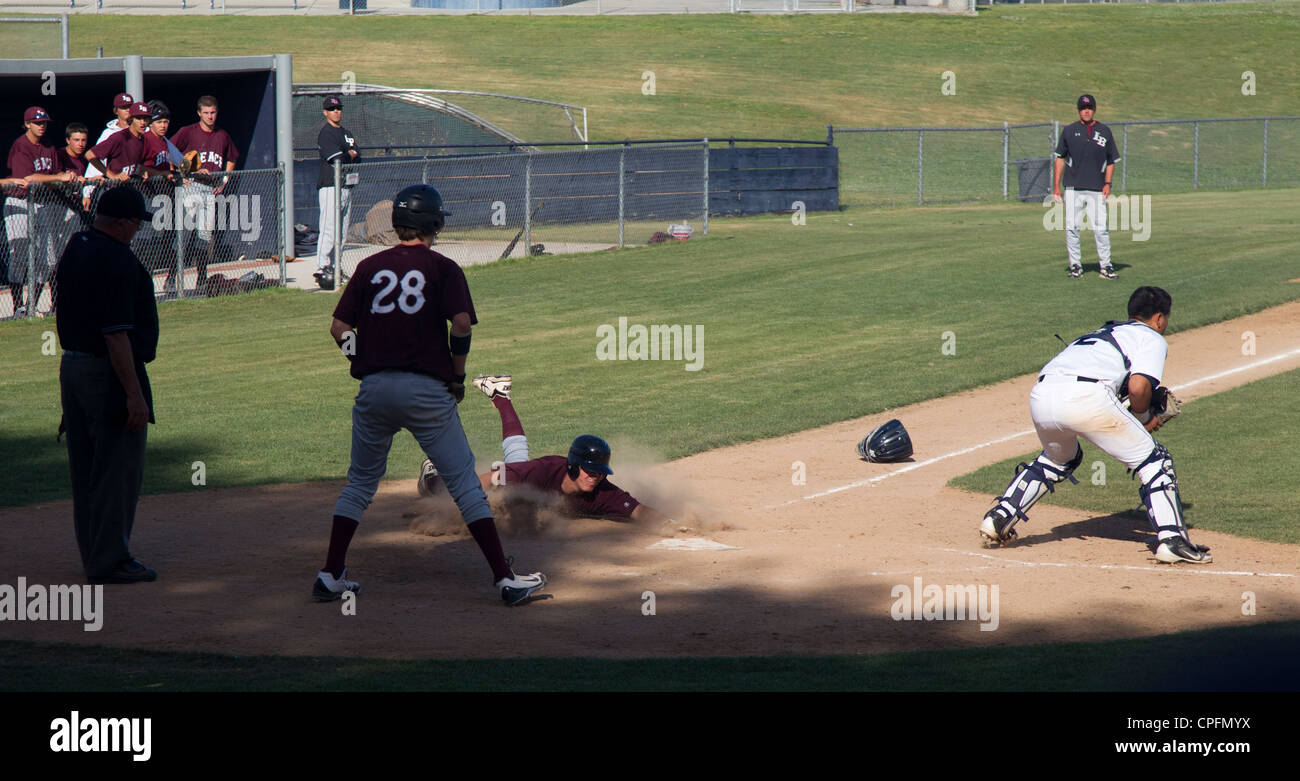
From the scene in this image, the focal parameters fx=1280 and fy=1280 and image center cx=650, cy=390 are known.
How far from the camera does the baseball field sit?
246 inches

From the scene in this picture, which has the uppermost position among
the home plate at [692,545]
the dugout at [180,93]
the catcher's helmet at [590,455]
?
the dugout at [180,93]

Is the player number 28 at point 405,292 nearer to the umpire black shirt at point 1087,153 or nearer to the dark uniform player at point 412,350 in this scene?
the dark uniform player at point 412,350

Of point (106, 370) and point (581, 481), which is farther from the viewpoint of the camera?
point (581, 481)

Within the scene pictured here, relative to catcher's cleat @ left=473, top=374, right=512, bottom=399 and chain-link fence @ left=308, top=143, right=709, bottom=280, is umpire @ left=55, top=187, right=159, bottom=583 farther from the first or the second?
chain-link fence @ left=308, top=143, right=709, bottom=280

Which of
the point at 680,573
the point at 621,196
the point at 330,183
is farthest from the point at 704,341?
the point at 621,196

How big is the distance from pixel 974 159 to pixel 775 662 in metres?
38.5

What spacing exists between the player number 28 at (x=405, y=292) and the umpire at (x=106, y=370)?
1449mm

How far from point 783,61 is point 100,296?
51040 millimetres

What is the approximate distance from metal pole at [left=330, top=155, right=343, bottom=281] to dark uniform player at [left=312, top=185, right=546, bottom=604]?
504 inches

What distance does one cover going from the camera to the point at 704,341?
16188mm

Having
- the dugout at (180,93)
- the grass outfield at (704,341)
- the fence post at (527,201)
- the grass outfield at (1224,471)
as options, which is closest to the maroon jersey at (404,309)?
the grass outfield at (704,341)

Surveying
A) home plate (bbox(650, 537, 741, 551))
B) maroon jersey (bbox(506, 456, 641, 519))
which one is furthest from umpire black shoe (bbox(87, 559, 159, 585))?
home plate (bbox(650, 537, 741, 551))
